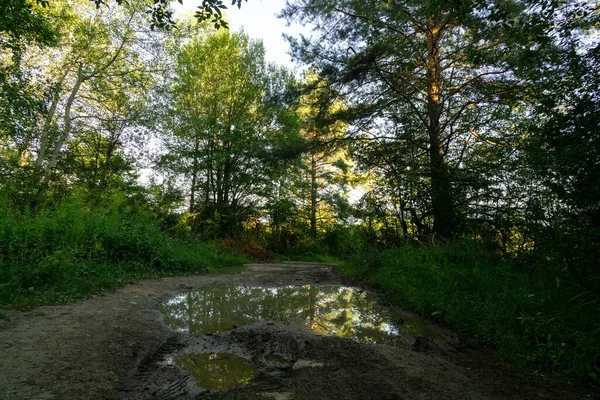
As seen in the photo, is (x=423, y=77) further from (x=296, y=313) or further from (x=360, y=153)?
(x=296, y=313)

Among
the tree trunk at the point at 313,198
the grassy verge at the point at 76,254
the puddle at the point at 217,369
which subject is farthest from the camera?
the tree trunk at the point at 313,198

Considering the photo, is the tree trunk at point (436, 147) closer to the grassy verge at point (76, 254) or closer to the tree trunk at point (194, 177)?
the grassy verge at point (76, 254)

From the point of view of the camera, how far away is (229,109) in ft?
64.0

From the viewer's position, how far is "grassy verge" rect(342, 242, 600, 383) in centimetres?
329

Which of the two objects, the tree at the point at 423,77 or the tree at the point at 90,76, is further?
the tree at the point at 90,76

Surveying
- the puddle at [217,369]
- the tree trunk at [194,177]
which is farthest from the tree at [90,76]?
the puddle at [217,369]

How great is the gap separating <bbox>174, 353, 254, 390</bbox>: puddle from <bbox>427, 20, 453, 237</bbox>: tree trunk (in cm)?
734

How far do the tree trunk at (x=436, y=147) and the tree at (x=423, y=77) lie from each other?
0.03 metres

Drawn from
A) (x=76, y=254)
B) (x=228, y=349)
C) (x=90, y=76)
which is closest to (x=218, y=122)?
(x=90, y=76)

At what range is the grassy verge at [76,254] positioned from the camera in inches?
206

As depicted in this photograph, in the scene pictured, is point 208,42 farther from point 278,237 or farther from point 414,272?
point 414,272

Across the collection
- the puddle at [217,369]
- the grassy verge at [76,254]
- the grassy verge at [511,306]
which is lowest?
the puddle at [217,369]

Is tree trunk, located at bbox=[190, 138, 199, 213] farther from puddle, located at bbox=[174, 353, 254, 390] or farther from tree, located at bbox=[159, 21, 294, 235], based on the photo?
puddle, located at bbox=[174, 353, 254, 390]

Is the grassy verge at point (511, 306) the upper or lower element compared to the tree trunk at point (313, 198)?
lower
